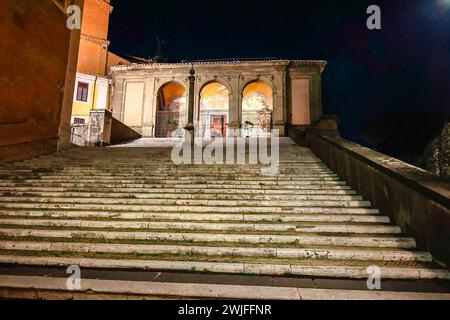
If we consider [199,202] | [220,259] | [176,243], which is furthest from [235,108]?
[220,259]

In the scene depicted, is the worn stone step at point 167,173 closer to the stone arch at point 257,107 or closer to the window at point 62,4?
the window at point 62,4

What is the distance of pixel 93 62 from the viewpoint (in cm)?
2406

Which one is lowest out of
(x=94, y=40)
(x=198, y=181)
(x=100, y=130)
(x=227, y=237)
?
(x=227, y=237)

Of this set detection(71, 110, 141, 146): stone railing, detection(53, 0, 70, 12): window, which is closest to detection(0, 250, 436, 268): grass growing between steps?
detection(71, 110, 141, 146): stone railing

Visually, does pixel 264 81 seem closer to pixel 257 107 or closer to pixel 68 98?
pixel 257 107

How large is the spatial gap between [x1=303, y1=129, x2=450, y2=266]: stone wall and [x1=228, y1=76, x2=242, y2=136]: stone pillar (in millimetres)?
13828

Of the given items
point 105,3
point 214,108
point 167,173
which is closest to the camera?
point 167,173

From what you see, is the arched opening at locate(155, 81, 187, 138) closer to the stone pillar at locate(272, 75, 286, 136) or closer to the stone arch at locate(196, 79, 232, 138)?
the stone arch at locate(196, 79, 232, 138)

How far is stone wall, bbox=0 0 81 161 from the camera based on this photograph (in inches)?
320

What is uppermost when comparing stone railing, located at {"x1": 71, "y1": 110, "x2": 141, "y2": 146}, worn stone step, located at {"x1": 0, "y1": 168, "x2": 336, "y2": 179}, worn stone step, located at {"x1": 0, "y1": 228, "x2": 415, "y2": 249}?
stone railing, located at {"x1": 71, "y1": 110, "x2": 141, "y2": 146}

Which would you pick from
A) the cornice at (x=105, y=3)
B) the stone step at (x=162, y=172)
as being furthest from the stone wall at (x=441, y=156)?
the cornice at (x=105, y=3)

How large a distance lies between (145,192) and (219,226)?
2.34m

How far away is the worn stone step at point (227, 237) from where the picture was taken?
4102 mm
